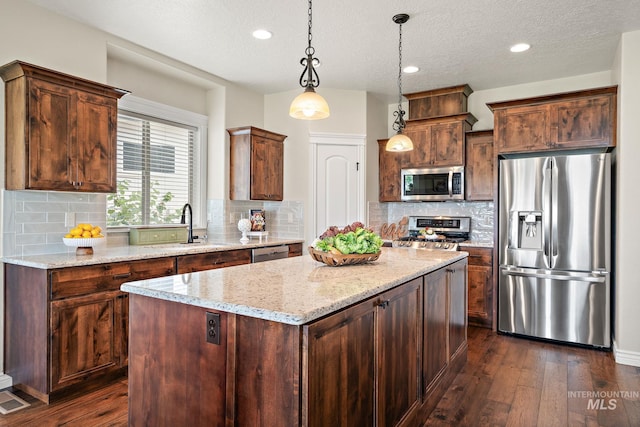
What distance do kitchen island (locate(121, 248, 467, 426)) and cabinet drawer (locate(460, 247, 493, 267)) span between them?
234cm

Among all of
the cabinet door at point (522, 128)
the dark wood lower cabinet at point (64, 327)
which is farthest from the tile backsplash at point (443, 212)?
the dark wood lower cabinet at point (64, 327)

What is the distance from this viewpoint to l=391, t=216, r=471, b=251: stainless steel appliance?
191 inches

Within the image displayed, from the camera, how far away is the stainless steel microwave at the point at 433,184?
194 inches

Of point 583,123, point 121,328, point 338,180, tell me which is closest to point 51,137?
point 121,328

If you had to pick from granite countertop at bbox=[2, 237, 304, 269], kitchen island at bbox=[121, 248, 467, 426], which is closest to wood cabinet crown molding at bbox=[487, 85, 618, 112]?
kitchen island at bbox=[121, 248, 467, 426]

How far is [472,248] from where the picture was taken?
4496mm

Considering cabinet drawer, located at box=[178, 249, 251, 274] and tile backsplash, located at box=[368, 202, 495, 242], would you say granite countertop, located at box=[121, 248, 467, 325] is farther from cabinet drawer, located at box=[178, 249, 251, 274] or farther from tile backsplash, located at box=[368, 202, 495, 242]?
tile backsplash, located at box=[368, 202, 495, 242]

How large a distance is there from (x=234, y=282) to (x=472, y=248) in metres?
3.31

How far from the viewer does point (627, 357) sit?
3.37 m

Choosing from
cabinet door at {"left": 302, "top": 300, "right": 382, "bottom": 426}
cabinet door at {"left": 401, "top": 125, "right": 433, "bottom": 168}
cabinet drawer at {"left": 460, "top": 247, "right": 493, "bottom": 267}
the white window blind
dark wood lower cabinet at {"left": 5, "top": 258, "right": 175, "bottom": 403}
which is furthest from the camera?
cabinet door at {"left": 401, "top": 125, "right": 433, "bottom": 168}

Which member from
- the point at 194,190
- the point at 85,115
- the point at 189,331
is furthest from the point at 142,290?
the point at 194,190

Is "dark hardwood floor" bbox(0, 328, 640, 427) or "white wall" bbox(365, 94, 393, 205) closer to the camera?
"dark hardwood floor" bbox(0, 328, 640, 427)

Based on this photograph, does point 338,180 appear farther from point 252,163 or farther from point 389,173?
point 252,163

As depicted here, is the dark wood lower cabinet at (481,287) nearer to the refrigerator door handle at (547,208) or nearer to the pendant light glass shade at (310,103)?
the refrigerator door handle at (547,208)
